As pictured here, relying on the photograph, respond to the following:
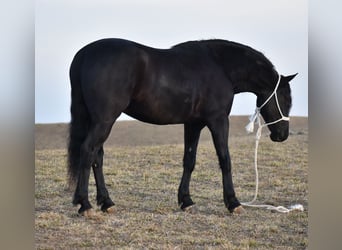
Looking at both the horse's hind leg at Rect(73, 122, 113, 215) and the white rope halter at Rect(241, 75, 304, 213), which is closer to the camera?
the horse's hind leg at Rect(73, 122, 113, 215)

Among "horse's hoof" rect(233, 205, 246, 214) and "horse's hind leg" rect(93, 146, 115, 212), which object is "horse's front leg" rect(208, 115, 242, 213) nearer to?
"horse's hoof" rect(233, 205, 246, 214)

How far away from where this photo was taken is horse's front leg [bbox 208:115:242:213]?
5.02 metres

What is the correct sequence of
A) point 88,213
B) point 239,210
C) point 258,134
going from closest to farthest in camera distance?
point 88,213 → point 239,210 → point 258,134

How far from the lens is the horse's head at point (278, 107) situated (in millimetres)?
5281

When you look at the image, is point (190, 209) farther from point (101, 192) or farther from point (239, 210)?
point (101, 192)

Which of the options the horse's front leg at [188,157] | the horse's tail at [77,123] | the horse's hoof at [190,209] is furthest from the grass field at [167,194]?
the horse's tail at [77,123]

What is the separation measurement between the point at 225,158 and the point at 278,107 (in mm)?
732

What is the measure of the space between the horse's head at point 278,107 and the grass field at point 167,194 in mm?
147

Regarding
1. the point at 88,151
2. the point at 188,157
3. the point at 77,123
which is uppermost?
the point at 77,123

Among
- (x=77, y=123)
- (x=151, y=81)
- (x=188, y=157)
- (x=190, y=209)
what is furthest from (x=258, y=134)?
(x=77, y=123)

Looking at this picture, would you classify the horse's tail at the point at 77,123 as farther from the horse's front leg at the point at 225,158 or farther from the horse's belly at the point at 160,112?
the horse's front leg at the point at 225,158

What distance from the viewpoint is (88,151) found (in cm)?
459

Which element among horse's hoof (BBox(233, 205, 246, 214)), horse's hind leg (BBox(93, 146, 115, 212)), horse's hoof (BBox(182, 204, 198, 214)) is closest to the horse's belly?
horse's hind leg (BBox(93, 146, 115, 212))
